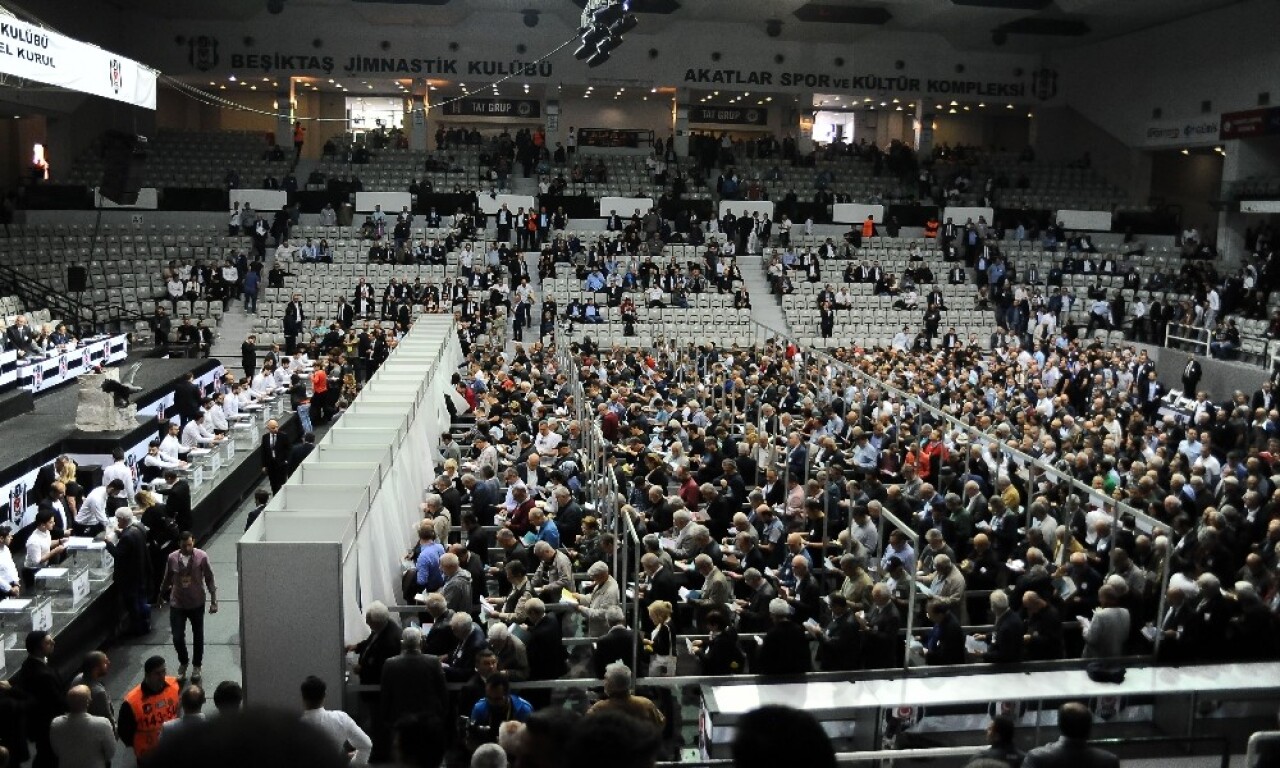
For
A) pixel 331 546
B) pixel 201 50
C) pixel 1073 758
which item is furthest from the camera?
pixel 201 50

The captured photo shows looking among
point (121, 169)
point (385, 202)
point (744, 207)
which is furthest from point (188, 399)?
point (744, 207)

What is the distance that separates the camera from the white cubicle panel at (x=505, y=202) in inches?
1347

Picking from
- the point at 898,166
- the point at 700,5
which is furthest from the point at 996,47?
the point at 700,5

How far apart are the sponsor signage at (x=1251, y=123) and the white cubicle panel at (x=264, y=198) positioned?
2963 cm

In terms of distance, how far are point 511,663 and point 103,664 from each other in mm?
2428

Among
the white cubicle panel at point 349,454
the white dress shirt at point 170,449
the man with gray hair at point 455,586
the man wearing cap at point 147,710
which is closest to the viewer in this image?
the man wearing cap at point 147,710

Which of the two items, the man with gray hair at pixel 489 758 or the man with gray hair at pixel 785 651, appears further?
the man with gray hair at pixel 785 651

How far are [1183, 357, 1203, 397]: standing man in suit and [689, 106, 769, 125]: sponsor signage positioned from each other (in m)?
28.5

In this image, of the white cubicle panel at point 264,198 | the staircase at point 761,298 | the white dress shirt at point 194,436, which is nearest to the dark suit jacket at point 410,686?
the white dress shirt at point 194,436

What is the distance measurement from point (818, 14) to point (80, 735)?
124 ft

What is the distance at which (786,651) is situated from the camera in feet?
23.8

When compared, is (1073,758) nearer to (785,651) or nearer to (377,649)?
(785,651)

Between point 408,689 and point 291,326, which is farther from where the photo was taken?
point 291,326

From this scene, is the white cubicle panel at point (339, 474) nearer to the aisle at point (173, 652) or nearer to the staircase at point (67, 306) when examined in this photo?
the aisle at point (173, 652)
